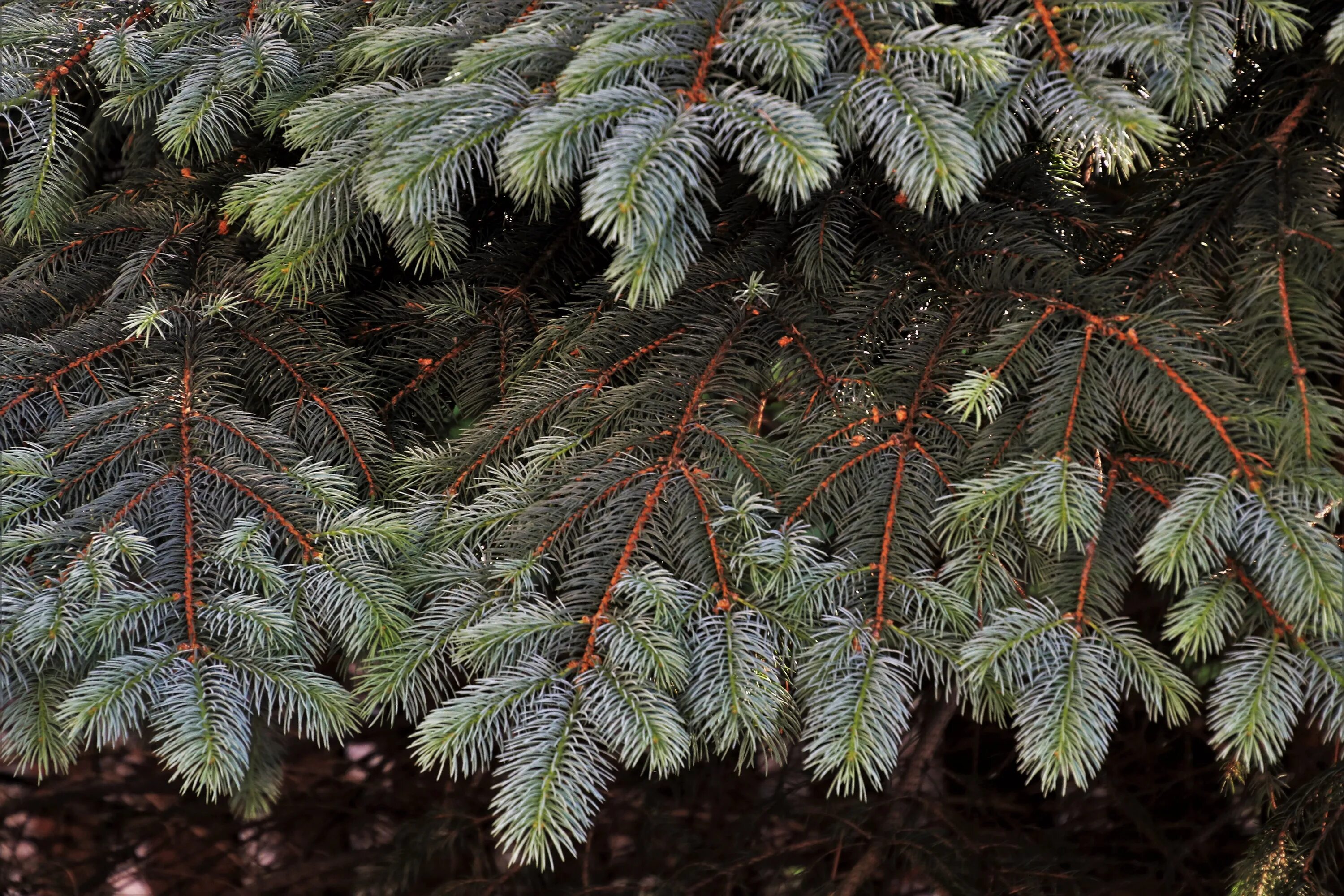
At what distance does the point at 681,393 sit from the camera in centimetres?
102

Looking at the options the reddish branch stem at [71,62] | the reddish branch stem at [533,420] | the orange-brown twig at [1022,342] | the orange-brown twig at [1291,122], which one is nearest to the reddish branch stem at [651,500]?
the reddish branch stem at [533,420]

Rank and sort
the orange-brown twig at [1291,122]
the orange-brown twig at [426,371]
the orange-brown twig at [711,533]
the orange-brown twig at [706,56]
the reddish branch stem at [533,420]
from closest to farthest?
the orange-brown twig at [706,56], the orange-brown twig at [711,533], the orange-brown twig at [1291,122], the reddish branch stem at [533,420], the orange-brown twig at [426,371]

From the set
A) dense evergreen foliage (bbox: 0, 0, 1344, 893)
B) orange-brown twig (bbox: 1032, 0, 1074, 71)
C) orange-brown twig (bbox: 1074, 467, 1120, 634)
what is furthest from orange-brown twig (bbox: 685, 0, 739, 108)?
orange-brown twig (bbox: 1074, 467, 1120, 634)

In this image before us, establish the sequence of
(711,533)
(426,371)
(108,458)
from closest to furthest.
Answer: (711,533)
(108,458)
(426,371)

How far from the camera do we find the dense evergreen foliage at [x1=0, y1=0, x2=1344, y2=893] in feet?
2.43

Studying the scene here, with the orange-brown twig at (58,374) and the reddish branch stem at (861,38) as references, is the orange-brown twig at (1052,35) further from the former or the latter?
the orange-brown twig at (58,374)

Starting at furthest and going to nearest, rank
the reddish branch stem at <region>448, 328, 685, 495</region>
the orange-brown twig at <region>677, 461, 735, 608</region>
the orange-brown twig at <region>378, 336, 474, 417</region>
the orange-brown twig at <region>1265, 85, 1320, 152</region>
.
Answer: the orange-brown twig at <region>378, 336, 474, 417</region> → the reddish branch stem at <region>448, 328, 685, 495</region> → the orange-brown twig at <region>1265, 85, 1320, 152</region> → the orange-brown twig at <region>677, 461, 735, 608</region>

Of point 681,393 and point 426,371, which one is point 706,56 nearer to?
point 681,393

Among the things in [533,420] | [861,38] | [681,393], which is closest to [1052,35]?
[861,38]

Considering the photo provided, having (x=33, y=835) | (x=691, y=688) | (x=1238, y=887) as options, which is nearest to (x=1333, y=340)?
(x=691, y=688)

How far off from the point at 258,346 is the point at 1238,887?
145 cm

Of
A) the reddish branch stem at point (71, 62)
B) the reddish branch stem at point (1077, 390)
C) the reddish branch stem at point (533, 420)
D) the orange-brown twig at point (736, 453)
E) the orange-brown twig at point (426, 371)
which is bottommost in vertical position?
the orange-brown twig at point (426, 371)

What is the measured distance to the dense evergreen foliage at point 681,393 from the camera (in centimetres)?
74

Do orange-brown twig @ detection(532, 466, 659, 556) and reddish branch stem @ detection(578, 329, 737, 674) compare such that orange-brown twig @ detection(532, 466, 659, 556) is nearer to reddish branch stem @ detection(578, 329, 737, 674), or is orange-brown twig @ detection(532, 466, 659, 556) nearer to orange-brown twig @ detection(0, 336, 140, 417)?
reddish branch stem @ detection(578, 329, 737, 674)
